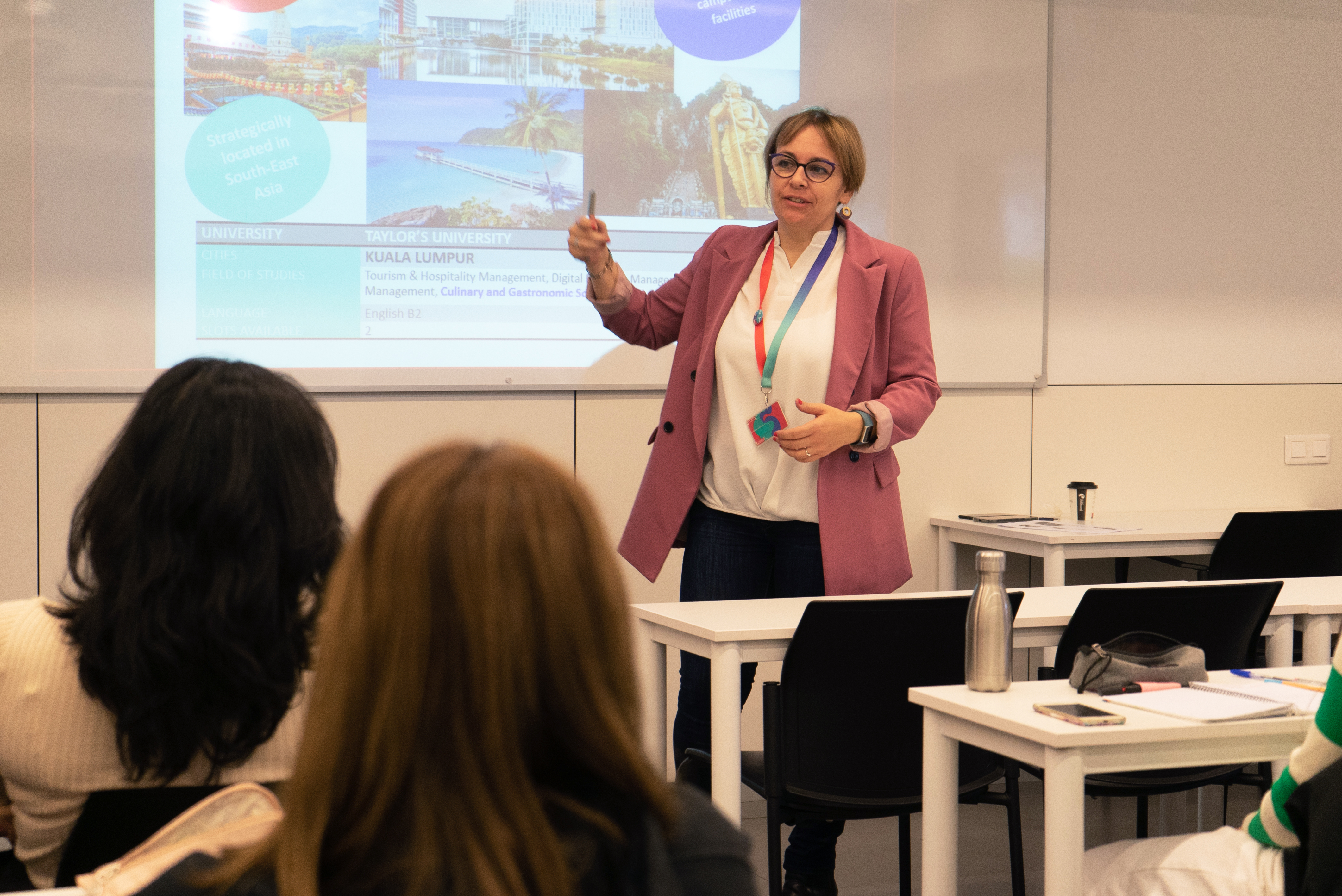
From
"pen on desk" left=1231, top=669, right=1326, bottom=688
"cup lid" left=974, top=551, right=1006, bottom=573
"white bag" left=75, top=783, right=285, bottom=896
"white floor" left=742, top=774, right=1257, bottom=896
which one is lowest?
"white floor" left=742, top=774, right=1257, bottom=896

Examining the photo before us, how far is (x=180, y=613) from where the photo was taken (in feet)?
3.97

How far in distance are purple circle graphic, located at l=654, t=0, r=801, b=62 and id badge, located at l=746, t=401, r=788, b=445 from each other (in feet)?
5.50

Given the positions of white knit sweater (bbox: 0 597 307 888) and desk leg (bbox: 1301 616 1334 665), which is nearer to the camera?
white knit sweater (bbox: 0 597 307 888)

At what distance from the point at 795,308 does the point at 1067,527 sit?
1.58 m

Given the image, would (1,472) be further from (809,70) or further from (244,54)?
(809,70)

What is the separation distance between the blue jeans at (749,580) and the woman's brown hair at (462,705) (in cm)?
201

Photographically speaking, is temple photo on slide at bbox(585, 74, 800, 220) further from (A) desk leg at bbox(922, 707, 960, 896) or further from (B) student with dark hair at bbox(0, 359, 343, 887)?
(B) student with dark hair at bbox(0, 359, 343, 887)

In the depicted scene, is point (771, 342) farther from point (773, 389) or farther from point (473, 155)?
point (473, 155)

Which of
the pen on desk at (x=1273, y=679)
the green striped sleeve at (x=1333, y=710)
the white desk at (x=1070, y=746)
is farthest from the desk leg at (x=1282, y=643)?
the green striped sleeve at (x=1333, y=710)

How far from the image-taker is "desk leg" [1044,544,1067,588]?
3.77 m

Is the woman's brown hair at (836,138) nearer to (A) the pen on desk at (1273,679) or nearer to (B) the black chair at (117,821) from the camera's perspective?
(A) the pen on desk at (1273,679)

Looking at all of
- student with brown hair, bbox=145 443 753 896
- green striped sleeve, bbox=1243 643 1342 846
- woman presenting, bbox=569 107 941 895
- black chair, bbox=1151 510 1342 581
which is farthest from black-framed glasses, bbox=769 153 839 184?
student with brown hair, bbox=145 443 753 896

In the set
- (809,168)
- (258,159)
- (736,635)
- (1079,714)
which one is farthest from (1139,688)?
(258,159)

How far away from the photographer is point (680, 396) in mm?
2920
